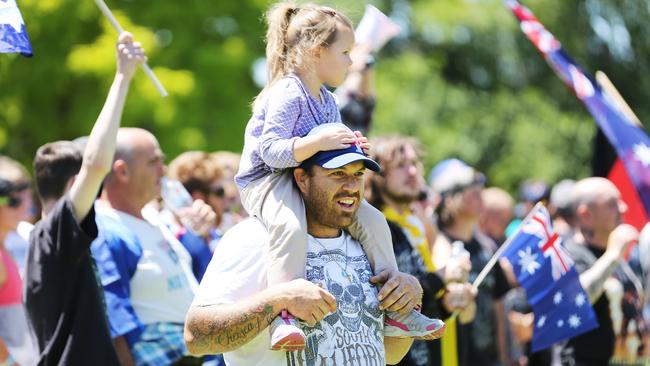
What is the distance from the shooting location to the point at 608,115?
8227 mm

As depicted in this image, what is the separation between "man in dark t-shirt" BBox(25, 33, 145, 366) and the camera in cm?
517

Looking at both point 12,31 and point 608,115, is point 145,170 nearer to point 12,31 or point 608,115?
point 12,31

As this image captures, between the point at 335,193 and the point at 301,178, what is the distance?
15cm

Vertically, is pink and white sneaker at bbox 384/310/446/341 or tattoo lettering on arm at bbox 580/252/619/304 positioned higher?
pink and white sneaker at bbox 384/310/446/341

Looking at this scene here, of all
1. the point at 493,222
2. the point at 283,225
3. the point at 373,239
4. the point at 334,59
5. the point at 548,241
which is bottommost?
the point at 493,222

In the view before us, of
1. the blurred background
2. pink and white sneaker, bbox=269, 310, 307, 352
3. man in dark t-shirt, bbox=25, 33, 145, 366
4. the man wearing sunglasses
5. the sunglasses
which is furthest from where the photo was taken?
the blurred background

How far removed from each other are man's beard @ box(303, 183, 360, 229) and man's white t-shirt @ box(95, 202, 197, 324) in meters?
1.97

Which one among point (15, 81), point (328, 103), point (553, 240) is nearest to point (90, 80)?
point (15, 81)

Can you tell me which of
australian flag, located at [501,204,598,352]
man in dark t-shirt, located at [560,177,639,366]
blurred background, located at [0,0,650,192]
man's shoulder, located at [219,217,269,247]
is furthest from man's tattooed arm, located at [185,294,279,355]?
blurred background, located at [0,0,650,192]

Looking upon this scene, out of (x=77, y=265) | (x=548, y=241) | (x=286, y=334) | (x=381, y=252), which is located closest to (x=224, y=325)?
(x=286, y=334)

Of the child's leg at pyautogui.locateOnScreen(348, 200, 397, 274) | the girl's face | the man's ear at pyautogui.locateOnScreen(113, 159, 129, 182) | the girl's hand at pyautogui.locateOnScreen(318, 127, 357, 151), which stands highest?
the girl's face

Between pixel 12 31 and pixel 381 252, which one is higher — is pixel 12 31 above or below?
above

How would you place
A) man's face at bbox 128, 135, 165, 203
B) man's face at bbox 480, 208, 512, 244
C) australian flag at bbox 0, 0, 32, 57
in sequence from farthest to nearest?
man's face at bbox 480, 208, 512, 244, man's face at bbox 128, 135, 165, 203, australian flag at bbox 0, 0, 32, 57

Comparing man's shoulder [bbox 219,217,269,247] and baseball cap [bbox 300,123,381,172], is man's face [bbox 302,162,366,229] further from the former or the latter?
man's shoulder [bbox 219,217,269,247]
